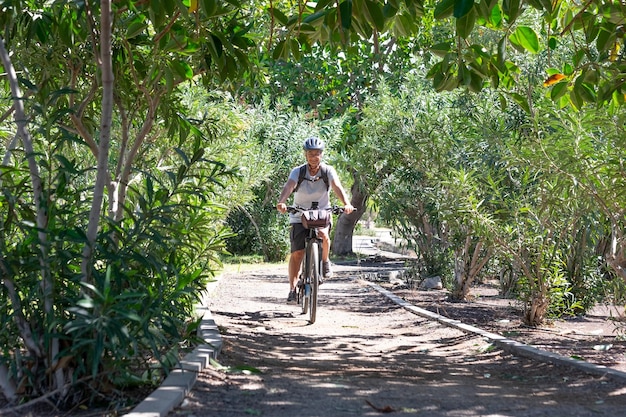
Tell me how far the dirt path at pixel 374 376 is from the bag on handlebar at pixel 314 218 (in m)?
1.18

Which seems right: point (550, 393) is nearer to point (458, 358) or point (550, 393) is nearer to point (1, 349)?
point (458, 358)

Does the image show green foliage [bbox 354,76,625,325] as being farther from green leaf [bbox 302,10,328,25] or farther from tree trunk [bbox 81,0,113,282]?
tree trunk [bbox 81,0,113,282]

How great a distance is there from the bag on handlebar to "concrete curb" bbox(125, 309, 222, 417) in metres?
3.27

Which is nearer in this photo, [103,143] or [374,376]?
[103,143]

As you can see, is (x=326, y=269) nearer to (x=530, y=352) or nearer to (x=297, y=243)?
(x=297, y=243)

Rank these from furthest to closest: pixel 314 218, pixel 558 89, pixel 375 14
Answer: pixel 314 218, pixel 558 89, pixel 375 14

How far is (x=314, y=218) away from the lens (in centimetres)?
977

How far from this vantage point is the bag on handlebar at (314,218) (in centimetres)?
976

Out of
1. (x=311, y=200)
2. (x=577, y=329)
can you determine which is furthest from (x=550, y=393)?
(x=311, y=200)

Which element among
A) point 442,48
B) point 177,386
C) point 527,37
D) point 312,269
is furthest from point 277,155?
point 177,386

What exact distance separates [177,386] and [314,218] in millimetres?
5114

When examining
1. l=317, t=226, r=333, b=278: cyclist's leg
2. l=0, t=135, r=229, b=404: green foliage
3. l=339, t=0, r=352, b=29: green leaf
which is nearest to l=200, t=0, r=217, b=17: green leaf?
l=339, t=0, r=352, b=29: green leaf

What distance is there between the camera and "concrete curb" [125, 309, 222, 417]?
4.21m

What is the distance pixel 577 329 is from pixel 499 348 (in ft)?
6.49
